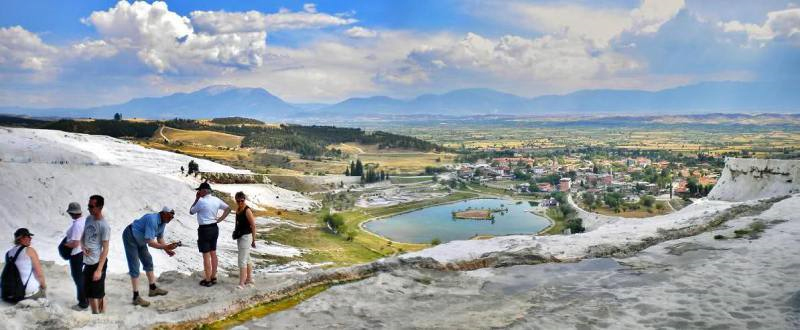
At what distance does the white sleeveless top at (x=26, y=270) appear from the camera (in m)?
9.77

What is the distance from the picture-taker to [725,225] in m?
17.8

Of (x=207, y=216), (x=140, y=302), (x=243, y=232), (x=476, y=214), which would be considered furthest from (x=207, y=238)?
(x=476, y=214)

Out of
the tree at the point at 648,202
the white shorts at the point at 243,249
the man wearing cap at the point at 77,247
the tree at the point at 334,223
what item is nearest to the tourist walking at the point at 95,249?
the man wearing cap at the point at 77,247

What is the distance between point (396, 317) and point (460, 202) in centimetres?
9798

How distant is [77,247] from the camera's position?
10.1 meters

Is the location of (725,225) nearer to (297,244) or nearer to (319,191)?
(297,244)

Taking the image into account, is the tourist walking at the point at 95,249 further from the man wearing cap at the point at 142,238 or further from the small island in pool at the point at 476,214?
the small island in pool at the point at 476,214

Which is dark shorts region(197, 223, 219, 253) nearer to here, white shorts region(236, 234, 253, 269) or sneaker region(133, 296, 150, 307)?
white shorts region(236, 234, 253, 269)

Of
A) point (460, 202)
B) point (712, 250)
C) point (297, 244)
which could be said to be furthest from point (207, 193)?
point (460, 202)

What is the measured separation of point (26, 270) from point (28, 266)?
0.23 ft

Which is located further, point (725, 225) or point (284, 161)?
point (284, 161)

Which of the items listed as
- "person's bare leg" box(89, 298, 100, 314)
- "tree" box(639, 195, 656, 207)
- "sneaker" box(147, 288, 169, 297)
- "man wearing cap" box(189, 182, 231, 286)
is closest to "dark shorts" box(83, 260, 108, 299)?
"person's bare leg" box(89, 298, 100, 314)

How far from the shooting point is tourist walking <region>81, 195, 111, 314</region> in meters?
9.92

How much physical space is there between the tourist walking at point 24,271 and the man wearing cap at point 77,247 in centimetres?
52
